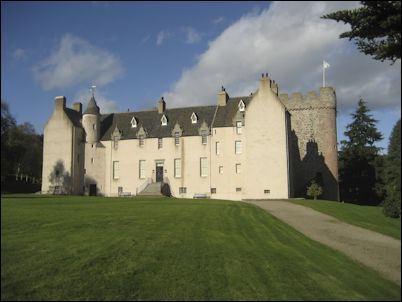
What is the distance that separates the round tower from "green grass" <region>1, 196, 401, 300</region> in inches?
1710

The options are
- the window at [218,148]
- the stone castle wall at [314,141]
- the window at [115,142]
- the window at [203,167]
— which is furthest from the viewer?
the window at [115,142]

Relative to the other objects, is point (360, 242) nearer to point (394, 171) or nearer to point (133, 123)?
point (394, 171)

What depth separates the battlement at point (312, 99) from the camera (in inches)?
2158

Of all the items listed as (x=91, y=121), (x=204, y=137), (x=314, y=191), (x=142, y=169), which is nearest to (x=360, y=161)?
(x=314, y=191)

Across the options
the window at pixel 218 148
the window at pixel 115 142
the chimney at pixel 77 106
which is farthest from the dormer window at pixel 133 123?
the window at pixel 218 148

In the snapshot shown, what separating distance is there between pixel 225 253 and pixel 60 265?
513 cm

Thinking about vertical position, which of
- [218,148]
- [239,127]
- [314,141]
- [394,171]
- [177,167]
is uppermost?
[239,127]

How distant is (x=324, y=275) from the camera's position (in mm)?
9773

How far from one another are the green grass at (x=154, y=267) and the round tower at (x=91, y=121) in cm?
4343

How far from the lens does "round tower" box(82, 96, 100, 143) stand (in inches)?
2222

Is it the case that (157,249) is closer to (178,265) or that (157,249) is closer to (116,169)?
(178,265)

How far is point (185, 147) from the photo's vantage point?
52688 mm

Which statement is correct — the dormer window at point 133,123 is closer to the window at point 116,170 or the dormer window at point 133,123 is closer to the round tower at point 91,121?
the round tower at point 91,121

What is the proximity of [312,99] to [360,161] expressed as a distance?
12.0m
